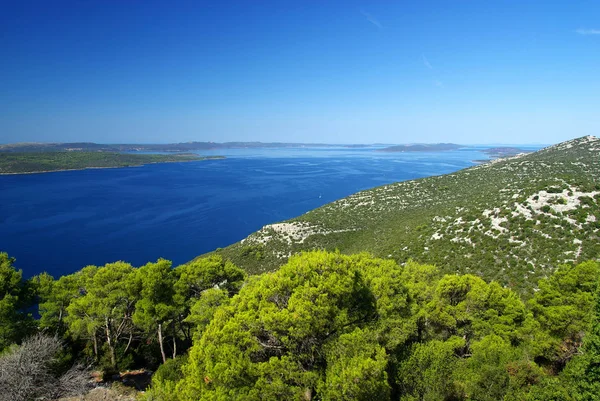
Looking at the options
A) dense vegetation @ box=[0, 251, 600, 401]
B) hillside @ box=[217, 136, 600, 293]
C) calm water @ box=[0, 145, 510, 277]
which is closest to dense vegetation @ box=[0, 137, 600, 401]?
dense vegetation @ box=[0, 251, 600, 401]

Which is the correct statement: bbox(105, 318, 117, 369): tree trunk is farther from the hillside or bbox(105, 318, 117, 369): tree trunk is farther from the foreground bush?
the hillside

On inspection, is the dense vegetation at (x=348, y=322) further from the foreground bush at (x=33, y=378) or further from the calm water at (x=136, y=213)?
the calm water at (x=136, y=213)

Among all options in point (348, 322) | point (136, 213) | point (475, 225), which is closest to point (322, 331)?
point (348, 322)

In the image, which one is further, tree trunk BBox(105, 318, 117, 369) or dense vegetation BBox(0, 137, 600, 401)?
tree trunk BBox(105, 318, 117, 369)

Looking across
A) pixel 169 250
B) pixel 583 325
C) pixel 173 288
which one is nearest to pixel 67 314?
pixel 173 288

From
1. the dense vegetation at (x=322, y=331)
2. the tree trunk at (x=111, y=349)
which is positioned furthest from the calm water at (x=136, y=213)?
the tree trunk at (x=111, y=349)

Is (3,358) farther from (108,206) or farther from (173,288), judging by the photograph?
(108,206)
